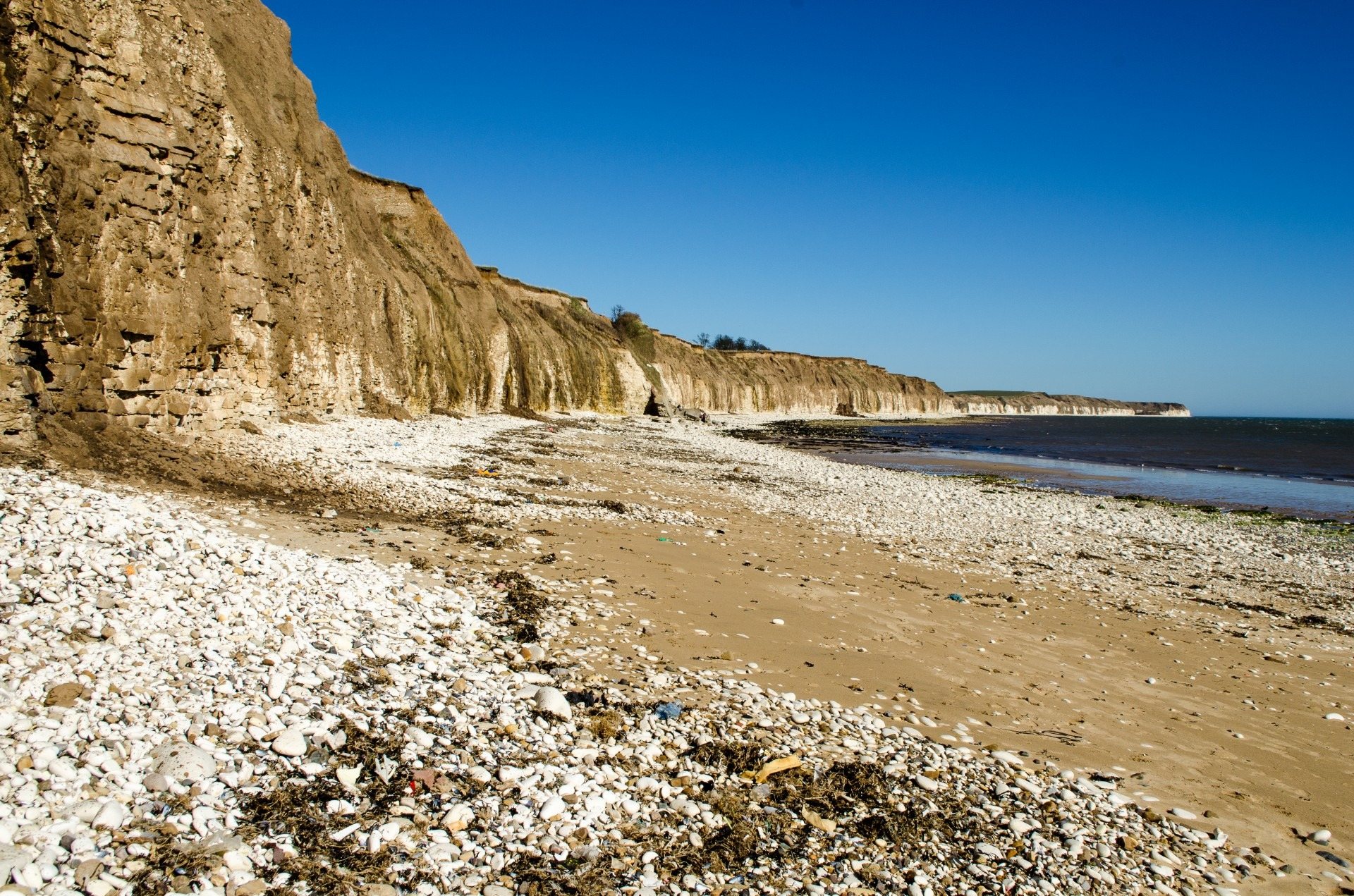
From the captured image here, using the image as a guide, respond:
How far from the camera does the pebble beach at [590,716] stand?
3.71 m

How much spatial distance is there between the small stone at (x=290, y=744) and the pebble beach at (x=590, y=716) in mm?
18

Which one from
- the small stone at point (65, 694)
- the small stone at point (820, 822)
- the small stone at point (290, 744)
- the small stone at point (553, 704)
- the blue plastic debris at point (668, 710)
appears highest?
the small stone at point (65, 694)

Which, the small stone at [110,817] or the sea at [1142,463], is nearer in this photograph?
the small stone at [110,817]

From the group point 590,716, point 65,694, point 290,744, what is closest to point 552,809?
point 590,716

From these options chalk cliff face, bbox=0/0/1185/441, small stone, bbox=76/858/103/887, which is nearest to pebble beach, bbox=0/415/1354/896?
small stone, bbox=76/858/103/887

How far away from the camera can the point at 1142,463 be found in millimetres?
41562

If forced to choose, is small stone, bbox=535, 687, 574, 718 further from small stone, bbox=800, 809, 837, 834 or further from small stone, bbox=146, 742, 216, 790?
small stone, bbox=146, 742, 216, 790

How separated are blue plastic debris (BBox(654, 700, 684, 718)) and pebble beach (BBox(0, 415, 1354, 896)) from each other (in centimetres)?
3

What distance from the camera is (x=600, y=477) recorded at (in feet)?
62.4

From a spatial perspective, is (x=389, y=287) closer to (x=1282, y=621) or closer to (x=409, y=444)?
(x=409, y=444)

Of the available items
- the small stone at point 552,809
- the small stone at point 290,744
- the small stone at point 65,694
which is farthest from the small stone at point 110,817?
the small stone at point 552,809

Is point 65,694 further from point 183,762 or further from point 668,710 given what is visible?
point 668,710

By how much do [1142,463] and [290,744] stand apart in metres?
47.8

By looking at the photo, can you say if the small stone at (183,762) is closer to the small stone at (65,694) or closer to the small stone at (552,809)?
the small stone at (65,694)
